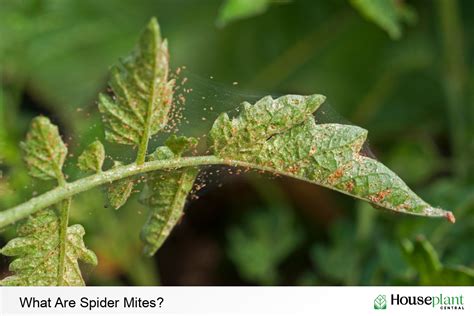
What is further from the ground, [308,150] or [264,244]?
[308,150]

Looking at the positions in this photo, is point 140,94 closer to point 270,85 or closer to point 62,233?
point 62,233

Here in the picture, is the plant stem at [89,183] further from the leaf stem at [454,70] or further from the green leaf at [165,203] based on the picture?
the leaf stem at [454,70]
